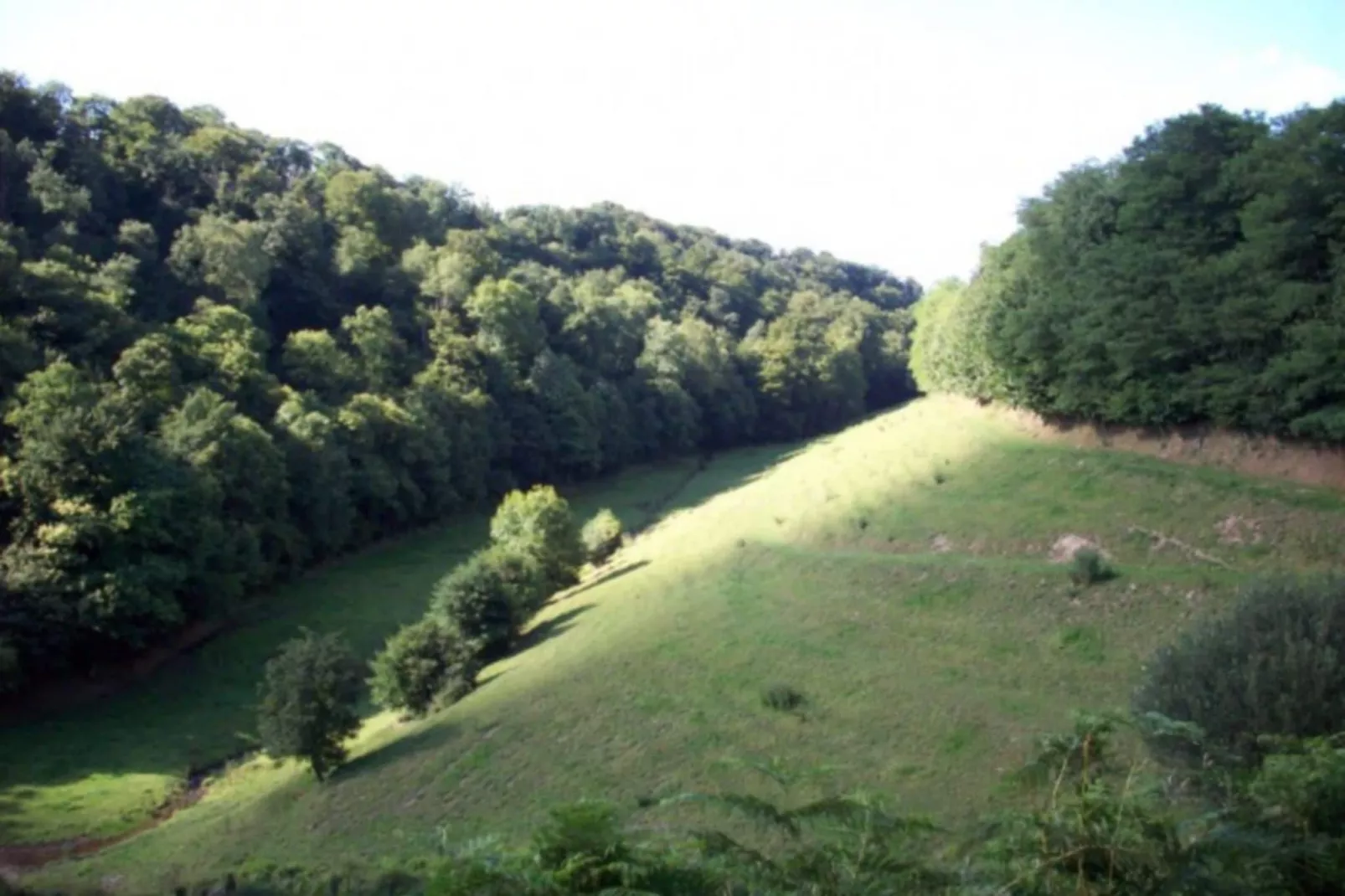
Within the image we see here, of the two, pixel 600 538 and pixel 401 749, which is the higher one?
pixel 600 538

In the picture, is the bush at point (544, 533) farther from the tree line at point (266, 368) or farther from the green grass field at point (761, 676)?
the tree line at point (266, 368)

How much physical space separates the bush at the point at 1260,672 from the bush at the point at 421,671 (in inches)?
1039

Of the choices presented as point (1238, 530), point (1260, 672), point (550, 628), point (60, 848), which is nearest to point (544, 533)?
point (550, 628)

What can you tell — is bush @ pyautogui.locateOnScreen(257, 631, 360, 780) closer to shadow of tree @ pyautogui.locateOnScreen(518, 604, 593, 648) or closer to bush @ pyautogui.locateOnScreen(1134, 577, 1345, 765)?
shadow of tree @ pyautogui.locateOnScreen(518, 604, 593, 648)

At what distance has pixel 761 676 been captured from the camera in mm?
31344

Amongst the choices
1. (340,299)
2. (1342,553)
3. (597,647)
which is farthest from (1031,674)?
(340,299)

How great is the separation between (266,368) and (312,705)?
39636mm

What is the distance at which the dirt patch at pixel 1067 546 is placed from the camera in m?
37.2

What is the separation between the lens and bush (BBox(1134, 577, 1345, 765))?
16375 mm

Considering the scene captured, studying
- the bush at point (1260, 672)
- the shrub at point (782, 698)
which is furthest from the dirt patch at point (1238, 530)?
the shrub at point (782, 698)

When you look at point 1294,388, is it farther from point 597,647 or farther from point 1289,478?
point 597,647

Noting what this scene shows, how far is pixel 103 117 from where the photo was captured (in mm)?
74250

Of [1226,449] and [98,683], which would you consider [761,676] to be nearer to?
[1226,449]

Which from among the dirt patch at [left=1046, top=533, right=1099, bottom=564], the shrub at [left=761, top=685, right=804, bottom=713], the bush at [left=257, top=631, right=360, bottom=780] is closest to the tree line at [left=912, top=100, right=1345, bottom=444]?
the dirt patch at [left=1046, top=533, right=1099, bottom=564]
